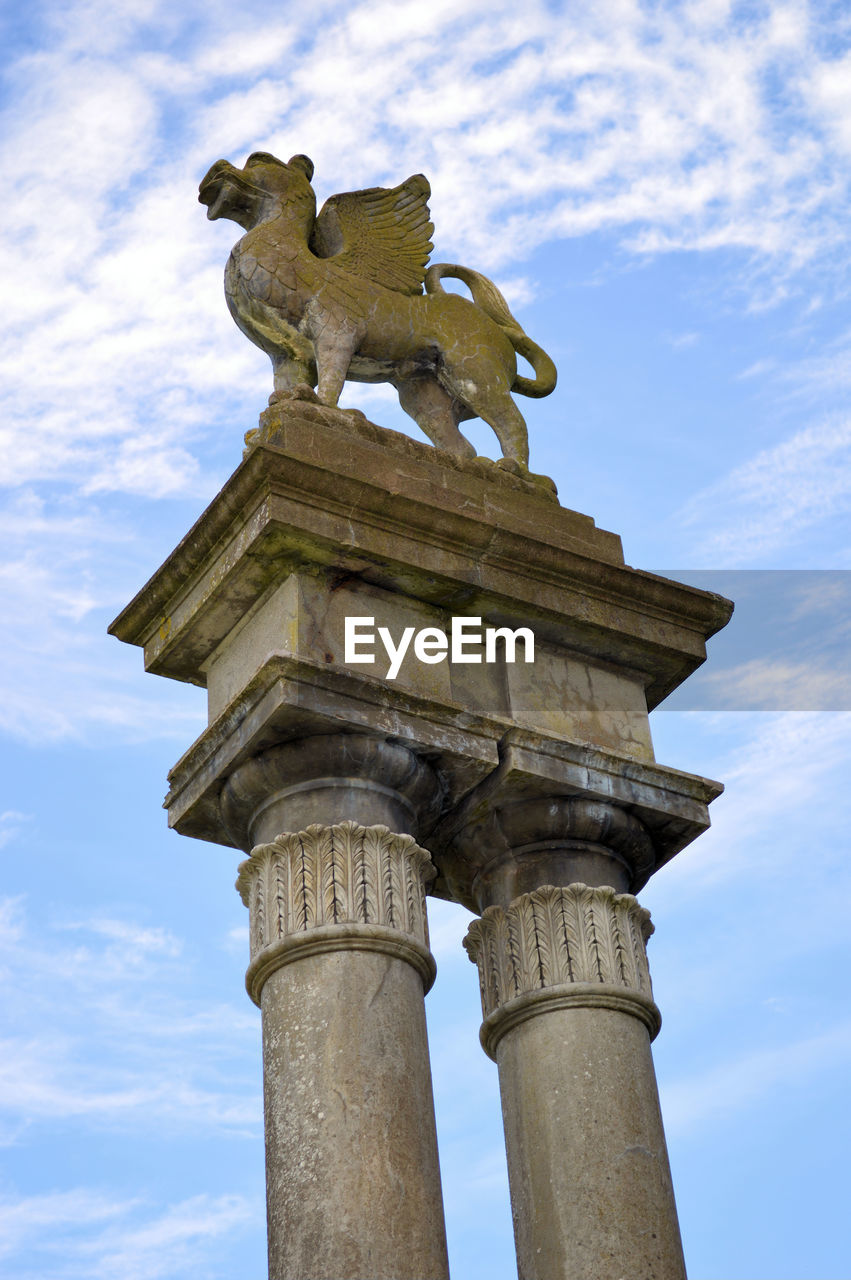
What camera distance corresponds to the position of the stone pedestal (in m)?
8.55

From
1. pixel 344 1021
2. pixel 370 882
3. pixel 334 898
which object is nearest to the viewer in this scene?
pixel 344 1021

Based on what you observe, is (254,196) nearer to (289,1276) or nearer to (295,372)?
(295,372)

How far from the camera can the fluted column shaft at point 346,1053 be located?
8133 millimetres

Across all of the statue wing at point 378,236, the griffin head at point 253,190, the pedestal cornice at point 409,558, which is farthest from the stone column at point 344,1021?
the griffin head at point 253,190

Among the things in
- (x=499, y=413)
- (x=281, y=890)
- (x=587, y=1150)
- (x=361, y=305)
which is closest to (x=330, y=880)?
(x=281, y=890)

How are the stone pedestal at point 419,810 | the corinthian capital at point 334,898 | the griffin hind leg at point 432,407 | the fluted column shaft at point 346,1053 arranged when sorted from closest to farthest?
the fluted column shaft at point 346,1053
the stone pedestal at point 419,810
the corinthian capital at point 334,898
the griffin hind leg at point 432,407

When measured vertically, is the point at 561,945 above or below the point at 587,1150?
above

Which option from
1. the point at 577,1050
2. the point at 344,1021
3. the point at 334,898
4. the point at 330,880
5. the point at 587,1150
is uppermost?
the point at 330,880

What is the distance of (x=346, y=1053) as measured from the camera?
8531mm

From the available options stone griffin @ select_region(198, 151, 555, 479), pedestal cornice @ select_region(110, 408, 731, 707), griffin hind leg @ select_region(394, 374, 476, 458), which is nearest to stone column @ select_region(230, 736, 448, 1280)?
pedestal cornice @ select_region(110, 408, 731, 707)

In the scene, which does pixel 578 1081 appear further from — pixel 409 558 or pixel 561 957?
pixel 409 558

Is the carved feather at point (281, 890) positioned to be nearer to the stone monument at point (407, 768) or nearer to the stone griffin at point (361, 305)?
the stone monument at point (407, 768)

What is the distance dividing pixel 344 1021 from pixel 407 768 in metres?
1.47

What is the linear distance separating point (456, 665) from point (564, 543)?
107 centimetres
